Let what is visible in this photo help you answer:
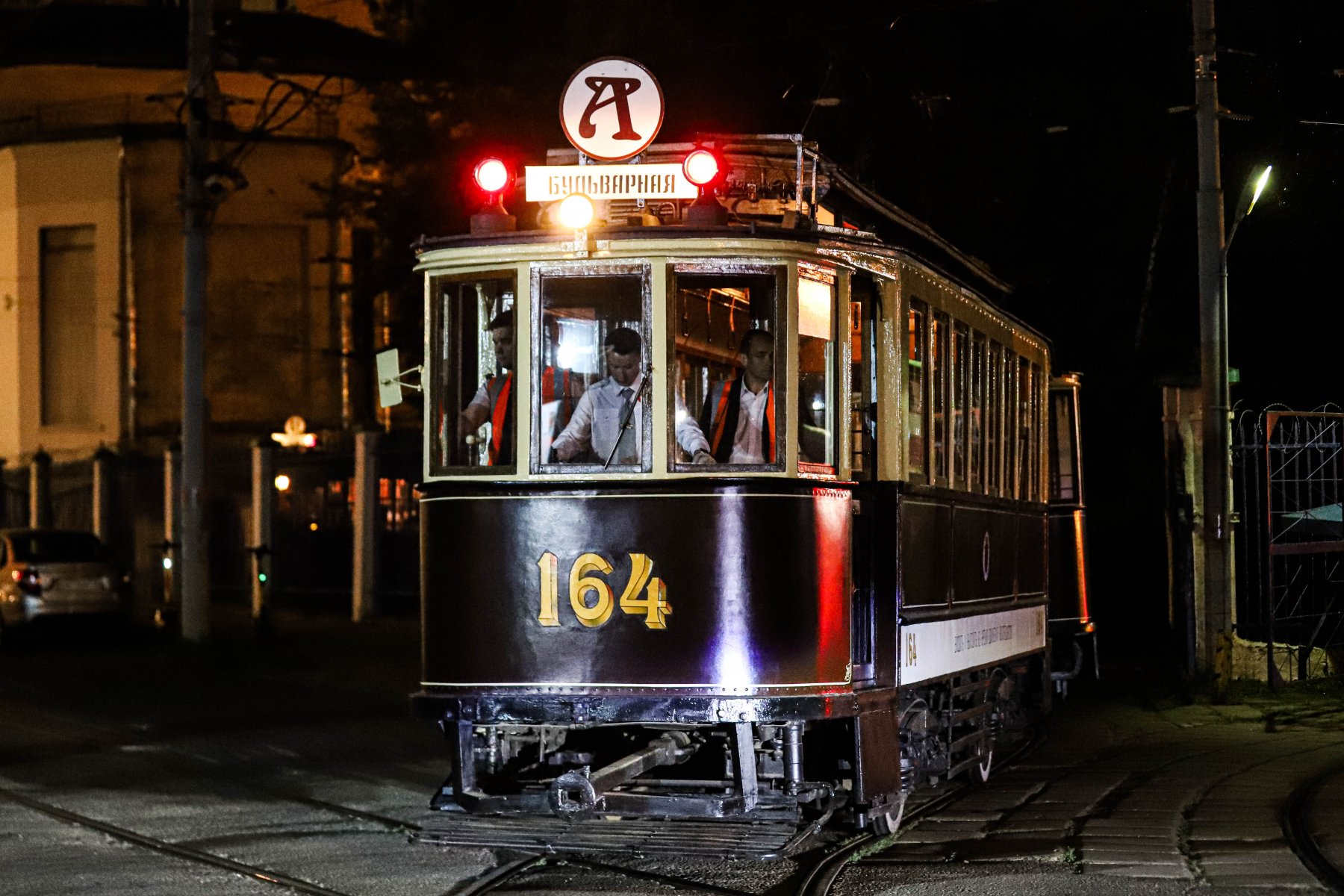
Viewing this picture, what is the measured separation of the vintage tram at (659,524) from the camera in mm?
8992

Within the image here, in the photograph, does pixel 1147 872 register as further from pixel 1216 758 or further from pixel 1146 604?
pixel 1146 604

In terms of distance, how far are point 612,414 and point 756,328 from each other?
0.80 metres

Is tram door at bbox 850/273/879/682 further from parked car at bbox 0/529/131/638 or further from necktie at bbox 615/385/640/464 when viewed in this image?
parked car at bbox 0/529/131/638

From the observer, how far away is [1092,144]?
2436 cm

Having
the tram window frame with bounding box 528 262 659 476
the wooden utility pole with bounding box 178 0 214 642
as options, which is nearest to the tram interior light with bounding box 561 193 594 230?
the tram window frame with bounding box 528 262 659 476

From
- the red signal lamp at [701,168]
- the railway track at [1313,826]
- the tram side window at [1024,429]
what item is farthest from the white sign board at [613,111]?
the tram side window at [1024,429]

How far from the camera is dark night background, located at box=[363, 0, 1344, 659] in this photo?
23625 mm

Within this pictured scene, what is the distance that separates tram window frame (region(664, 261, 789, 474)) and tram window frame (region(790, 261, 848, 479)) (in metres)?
0.08

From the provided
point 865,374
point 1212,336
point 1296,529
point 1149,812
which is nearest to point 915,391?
point 865,374

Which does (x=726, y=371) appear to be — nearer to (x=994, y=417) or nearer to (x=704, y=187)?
(x=704, y=187)

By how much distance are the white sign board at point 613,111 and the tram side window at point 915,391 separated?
1.80 metres

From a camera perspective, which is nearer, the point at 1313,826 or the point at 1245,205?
the point at 1313,826

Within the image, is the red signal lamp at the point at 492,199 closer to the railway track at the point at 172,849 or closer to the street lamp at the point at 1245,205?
the railway track at the point at 172,849

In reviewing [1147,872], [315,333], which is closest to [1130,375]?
[1147,872]
